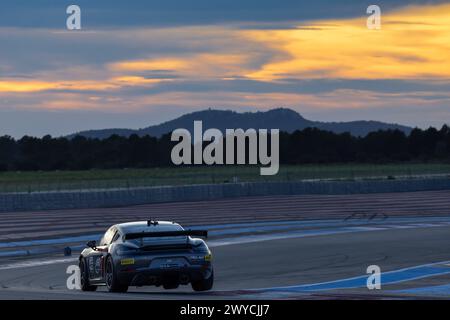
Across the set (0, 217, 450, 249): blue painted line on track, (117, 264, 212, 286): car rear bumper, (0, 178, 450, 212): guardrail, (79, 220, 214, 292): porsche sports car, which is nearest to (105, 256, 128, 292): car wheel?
(79, 220, 214, 292): porsche sports car

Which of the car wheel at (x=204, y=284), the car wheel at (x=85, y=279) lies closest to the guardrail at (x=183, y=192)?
the car wheel at (x=85, y=279)

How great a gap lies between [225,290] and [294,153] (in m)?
132

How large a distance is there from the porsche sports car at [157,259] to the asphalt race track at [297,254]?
30 centimetres

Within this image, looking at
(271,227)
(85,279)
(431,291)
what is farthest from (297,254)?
(271,227)

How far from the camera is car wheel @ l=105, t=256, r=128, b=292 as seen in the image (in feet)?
58.5

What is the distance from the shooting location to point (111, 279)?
18109 mm

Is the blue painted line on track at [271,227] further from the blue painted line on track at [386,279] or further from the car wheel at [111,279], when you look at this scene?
the car wheel at [111,279]

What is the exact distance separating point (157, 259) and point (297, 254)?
1062 centimetres

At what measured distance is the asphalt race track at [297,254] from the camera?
58.2 feet

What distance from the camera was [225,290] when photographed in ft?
60.8

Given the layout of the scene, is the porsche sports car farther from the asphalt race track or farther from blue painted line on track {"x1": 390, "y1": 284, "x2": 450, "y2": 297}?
blue painted line on track {"x1": 390, "y1": 284, "x2": 450, "y2": 297}

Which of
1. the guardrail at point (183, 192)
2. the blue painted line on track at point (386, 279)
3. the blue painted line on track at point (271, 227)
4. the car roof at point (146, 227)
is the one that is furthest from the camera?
the guardrail at point (183, 192)
